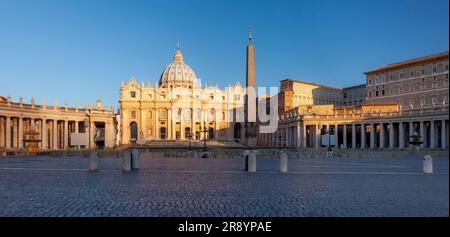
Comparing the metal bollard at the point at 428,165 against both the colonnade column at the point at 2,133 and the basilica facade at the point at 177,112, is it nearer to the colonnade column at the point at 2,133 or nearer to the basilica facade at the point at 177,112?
the colonnade column at the point at 2,133

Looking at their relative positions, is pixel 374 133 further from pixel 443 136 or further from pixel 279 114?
pixel 279 114

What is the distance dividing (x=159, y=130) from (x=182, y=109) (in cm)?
830

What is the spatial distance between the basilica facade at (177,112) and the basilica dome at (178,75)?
881 inches

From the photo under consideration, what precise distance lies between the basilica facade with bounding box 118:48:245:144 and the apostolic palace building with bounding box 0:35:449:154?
264mm

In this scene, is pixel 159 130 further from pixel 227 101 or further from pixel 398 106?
pixel 398 106

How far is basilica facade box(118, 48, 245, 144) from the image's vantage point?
4363 inches

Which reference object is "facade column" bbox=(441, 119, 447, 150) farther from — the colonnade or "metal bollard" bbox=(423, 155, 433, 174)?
"metal bollard" bbox=(423, 155, 433, 174)

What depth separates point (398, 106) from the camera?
79125 mm

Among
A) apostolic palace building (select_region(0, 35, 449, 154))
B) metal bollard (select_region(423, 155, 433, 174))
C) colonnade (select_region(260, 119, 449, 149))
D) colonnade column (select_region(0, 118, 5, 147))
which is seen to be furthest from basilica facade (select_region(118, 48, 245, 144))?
metal bollard (select_region(423, 155, 433, 174))

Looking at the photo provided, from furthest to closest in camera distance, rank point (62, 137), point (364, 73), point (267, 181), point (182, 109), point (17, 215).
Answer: point (182, 109)
point (364, 73)
point (62, 137)
point (267, 181)
point (17, 215)

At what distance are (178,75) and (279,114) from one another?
138 feet

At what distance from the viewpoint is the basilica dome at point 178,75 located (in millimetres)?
136875

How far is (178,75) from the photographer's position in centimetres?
13800
